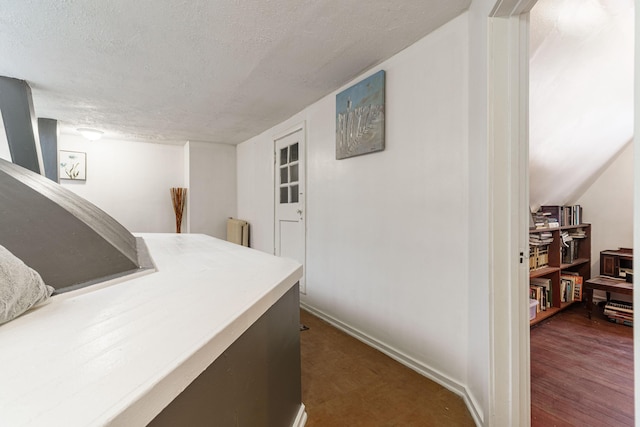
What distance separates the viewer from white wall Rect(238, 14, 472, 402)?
1.59 meters

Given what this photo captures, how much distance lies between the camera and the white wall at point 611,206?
2.87 meters

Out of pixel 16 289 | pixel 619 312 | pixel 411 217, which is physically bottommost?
pixel 619 312

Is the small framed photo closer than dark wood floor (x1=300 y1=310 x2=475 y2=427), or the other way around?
dark wood floor (x1=300 y1=310 x2=475 y2=427)

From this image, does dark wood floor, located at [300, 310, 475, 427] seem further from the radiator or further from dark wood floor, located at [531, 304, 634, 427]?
the radiator

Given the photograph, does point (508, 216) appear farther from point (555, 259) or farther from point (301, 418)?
point (555, 259)

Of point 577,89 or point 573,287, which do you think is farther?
point 573,287

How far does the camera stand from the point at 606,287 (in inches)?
101

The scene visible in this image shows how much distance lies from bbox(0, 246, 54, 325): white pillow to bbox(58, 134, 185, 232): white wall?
4184 millimetres

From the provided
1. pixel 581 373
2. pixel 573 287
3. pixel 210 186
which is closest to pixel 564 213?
pixel 573 287

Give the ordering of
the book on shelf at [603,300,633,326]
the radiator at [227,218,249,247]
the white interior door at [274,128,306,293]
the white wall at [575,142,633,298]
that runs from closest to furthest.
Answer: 1. the book on shelf at [603,300,633,326]
2. the white wall at [575,142,633,298]
3. the white interior door at [274,128,306,293]
4. the radiator at [227,218,249,247]

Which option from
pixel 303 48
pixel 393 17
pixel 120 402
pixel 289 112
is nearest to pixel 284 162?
pixel 289 112

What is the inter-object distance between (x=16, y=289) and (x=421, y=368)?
187cm

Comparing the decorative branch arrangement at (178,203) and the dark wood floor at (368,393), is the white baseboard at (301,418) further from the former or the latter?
the decorative branch arrangement at (178,203)

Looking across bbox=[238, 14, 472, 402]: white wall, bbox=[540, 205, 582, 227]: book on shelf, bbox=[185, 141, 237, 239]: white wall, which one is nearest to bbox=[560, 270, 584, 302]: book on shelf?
bbox=[540, 205, 582, 227]: book on shelf
